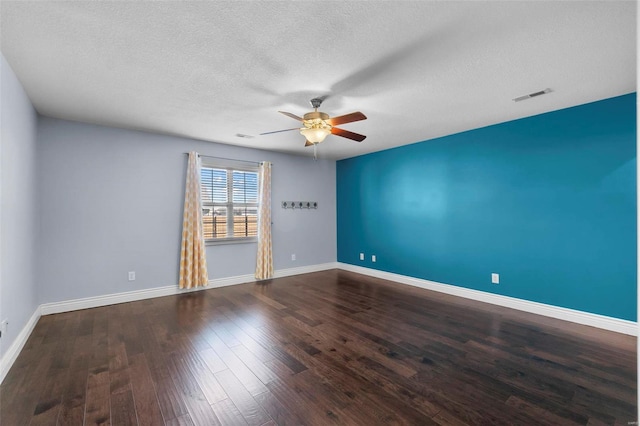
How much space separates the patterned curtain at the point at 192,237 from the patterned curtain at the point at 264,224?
1035mm

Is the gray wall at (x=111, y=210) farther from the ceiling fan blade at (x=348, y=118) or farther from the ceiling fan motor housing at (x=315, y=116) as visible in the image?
the ceiling fan blade at (x=348, y=118)

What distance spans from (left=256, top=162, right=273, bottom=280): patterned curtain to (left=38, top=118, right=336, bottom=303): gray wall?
31 centimetres

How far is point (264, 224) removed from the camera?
5410mm

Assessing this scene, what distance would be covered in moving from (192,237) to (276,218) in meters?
1.62

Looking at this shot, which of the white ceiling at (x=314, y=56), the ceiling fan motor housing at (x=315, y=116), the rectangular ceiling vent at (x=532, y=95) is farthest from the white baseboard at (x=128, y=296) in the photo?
the rectangular ceiling vent at (x=532, y=95)

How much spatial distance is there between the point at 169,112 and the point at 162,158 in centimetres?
124

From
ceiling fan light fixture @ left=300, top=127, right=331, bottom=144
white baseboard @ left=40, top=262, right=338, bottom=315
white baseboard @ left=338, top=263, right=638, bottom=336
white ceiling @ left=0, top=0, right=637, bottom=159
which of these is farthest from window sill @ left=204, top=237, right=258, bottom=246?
ceiling fan light fixture @ left=300, top=127, right=331, bottom=144

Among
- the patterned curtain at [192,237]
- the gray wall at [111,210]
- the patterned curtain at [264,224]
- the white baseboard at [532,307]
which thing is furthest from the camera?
the patterned curtain at [264,224]

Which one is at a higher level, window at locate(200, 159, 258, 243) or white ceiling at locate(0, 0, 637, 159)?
white ceiling at locate(0, 0, 637, 159)

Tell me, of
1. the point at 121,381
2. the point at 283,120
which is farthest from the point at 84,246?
the point at 283,120

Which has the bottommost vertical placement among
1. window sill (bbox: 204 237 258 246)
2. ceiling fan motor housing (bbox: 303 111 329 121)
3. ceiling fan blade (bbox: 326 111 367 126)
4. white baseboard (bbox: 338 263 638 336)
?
white baseboard (bbox: 338 263 638 336)

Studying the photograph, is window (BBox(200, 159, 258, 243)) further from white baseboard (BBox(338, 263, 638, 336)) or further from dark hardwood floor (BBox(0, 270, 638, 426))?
white baseboard (BBox(338, 263, 638, 336))

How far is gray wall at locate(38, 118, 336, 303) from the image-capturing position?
3656mm

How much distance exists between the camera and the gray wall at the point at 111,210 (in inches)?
144
